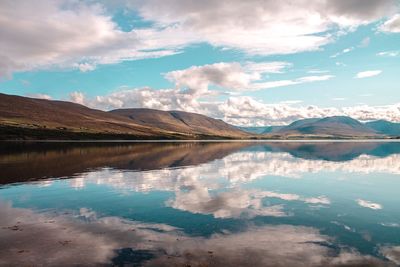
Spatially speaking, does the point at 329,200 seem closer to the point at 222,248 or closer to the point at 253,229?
the point at 253,229

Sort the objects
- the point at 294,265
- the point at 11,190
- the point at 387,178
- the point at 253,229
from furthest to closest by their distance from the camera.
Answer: the point at 387,178, the point at 11,190, the point at 253,229, the point at 294,265

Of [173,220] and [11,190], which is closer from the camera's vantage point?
[173,220]

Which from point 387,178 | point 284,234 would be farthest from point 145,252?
point 387,178

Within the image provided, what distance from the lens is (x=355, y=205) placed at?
3641 cm

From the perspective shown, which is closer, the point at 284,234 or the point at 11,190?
the point at 284,234

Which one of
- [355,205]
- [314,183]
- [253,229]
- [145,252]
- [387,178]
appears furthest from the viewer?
[387,178]

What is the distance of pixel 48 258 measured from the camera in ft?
65.0

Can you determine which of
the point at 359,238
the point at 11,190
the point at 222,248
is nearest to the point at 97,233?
the point at 222,248

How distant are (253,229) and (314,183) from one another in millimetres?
28903

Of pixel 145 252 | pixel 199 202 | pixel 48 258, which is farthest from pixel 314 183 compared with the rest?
pixel 48 258

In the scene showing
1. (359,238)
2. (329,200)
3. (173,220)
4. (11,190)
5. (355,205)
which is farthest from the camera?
(11,190)

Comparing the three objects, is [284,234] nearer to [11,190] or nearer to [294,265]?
[294,265]

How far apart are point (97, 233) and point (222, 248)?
9.67 meters

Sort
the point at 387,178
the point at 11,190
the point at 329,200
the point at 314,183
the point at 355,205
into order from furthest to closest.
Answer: the point at 387,178
the point at 314,183
the point at 11,190
the point at 329,200
the point at 355,205
